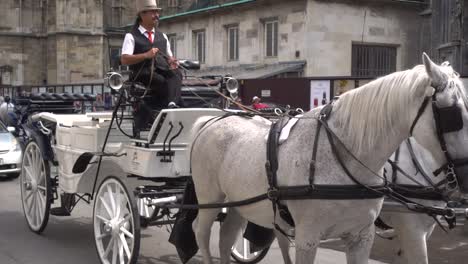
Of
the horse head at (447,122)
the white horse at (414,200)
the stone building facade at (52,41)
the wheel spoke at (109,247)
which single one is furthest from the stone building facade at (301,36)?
the stone building facade at (52,41)

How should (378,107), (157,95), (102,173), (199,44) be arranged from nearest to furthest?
1. (378,107)
2. (157,95)
3. (102,173)
4. (199,44)

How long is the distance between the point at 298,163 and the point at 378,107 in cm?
62

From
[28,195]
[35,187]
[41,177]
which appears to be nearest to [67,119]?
[41,177]

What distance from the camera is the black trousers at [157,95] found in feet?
19.0

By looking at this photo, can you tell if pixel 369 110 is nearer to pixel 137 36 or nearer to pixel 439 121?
pixel 439 121

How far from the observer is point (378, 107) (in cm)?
344

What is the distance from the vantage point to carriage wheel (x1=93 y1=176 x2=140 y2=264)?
17.0ft

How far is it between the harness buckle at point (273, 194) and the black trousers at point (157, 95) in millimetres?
2369

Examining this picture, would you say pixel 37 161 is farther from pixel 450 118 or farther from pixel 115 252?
pixel 450 118

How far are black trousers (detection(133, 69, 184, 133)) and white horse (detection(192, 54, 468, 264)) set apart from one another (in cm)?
194

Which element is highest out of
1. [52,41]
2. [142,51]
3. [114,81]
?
[52,41]

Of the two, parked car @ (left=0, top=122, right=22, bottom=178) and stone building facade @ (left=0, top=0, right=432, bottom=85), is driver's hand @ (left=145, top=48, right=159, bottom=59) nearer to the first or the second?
parked car @ (left=0, top=122, right=22, bottom=178)

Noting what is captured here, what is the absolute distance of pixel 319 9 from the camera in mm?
18688

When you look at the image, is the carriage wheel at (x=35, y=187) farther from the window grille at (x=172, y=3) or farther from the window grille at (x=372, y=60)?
the window grille at (x=172, y=3)
